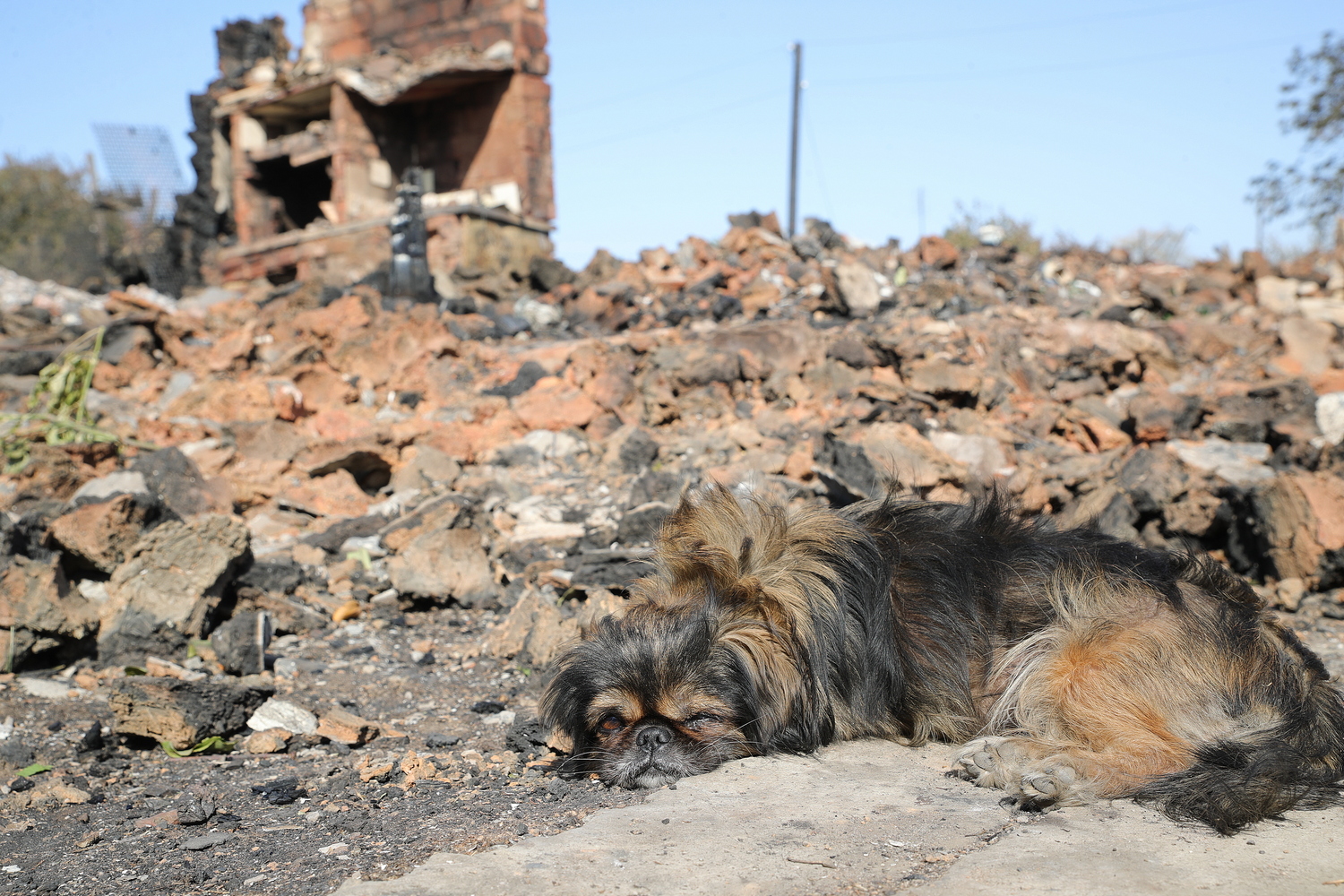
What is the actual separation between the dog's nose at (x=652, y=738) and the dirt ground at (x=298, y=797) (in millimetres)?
158

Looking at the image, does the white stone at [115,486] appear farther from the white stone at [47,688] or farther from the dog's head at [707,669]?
the dog's head at [707,669]

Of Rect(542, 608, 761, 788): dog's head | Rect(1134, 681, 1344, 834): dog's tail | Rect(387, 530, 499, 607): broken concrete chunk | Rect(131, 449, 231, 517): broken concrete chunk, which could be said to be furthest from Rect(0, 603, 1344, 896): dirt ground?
Rect(131, 449, 231, 517): broken concrete chunk

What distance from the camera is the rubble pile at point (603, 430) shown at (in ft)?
18.1

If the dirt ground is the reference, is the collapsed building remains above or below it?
above

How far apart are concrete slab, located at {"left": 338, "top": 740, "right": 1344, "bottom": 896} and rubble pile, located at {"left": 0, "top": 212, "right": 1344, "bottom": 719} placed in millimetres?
1751

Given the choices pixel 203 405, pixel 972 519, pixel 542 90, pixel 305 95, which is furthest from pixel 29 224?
pixel 972 519

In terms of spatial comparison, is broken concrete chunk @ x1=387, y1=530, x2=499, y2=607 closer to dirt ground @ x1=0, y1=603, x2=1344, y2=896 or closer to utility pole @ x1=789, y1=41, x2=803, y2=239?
dirt ground @ x1=0, y1=603, x2=1344, y2=896

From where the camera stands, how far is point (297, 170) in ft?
70.0

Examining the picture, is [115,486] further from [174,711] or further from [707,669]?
[707,669]

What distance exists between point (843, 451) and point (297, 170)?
18302mm

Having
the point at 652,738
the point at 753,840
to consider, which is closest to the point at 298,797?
the point at 652,738

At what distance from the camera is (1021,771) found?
2.98 meters

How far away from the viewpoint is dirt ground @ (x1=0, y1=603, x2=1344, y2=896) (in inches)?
108

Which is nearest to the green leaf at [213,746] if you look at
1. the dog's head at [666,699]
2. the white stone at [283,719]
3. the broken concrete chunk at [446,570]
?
the white stone at [283,719]
